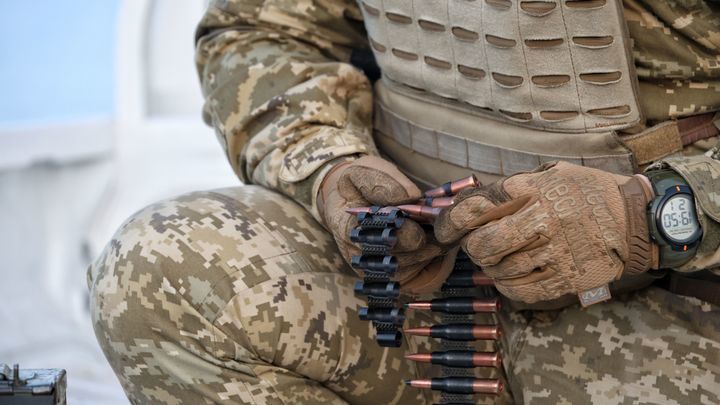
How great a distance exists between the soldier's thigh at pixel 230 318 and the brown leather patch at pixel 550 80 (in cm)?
45

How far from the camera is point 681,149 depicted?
175cm

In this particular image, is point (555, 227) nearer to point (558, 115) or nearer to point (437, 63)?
point (558, 115)

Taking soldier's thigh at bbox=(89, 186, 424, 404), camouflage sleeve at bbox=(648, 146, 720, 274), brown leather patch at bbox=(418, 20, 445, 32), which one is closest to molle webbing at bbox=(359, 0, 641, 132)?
brown leather patch at bbox=(418, 20, 445, 32)

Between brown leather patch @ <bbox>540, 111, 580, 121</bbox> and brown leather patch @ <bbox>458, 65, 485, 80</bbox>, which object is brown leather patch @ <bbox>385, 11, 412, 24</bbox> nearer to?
brown leather patch @ <bbox>458, 65, 485, 80</bbox>

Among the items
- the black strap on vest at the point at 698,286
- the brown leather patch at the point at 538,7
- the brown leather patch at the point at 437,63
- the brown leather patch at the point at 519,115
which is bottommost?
the black strap on vest at the point at 698,286

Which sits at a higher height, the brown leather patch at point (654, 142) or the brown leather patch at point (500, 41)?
the brown leather patch at point (500, 41)

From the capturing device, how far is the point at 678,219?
1536 mm

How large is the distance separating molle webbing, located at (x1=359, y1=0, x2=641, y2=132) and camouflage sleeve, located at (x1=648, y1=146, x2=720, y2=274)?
16cm

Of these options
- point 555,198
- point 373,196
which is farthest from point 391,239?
point 555,198

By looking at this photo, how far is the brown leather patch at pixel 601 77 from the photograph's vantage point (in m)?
1.71

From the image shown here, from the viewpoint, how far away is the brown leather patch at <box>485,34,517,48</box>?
68.6 inches

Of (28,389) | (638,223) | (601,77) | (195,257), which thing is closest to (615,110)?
(601,77)

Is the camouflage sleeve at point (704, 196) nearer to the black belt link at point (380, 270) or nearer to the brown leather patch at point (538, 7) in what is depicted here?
the brown leather patch at point (538, 7)

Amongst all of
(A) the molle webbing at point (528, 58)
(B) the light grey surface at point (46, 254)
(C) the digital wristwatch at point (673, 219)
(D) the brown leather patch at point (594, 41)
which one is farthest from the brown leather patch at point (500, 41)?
(B) the light grey surface at point (46, 254)
